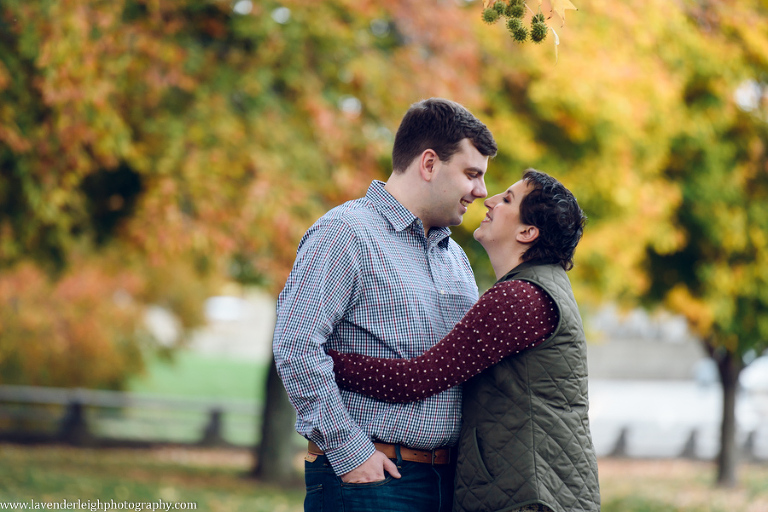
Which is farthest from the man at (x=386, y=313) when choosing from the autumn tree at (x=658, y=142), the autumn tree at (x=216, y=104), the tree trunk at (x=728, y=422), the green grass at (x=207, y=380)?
the green grass at (x=207, y=380)

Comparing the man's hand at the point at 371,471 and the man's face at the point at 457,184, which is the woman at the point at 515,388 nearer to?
the man's hand at the point at 371,471

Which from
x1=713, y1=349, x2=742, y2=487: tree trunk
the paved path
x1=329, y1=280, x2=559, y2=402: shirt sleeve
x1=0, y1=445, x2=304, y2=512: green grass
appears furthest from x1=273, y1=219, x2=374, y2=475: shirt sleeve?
the paved path

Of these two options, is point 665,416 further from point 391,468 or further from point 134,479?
point 391,468

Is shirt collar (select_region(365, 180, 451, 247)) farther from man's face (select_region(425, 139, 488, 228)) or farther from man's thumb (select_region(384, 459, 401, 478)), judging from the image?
man's thumb (select_region(384, 459, 401, 478))

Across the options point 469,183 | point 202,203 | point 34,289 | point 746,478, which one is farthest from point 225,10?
point 746,478

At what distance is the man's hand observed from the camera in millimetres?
2492

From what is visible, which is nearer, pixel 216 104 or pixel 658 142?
pixel 216 104

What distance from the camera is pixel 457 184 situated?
2777 millimetres

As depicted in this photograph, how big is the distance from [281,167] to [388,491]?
17.8ft

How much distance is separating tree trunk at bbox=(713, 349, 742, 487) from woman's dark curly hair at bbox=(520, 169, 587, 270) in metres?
12.2

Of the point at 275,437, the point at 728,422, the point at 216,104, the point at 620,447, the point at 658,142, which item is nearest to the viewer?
the point at 216,104

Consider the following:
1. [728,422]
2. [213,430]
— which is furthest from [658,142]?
[213,430]

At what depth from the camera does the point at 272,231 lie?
7.48 metres

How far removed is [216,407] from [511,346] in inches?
582
